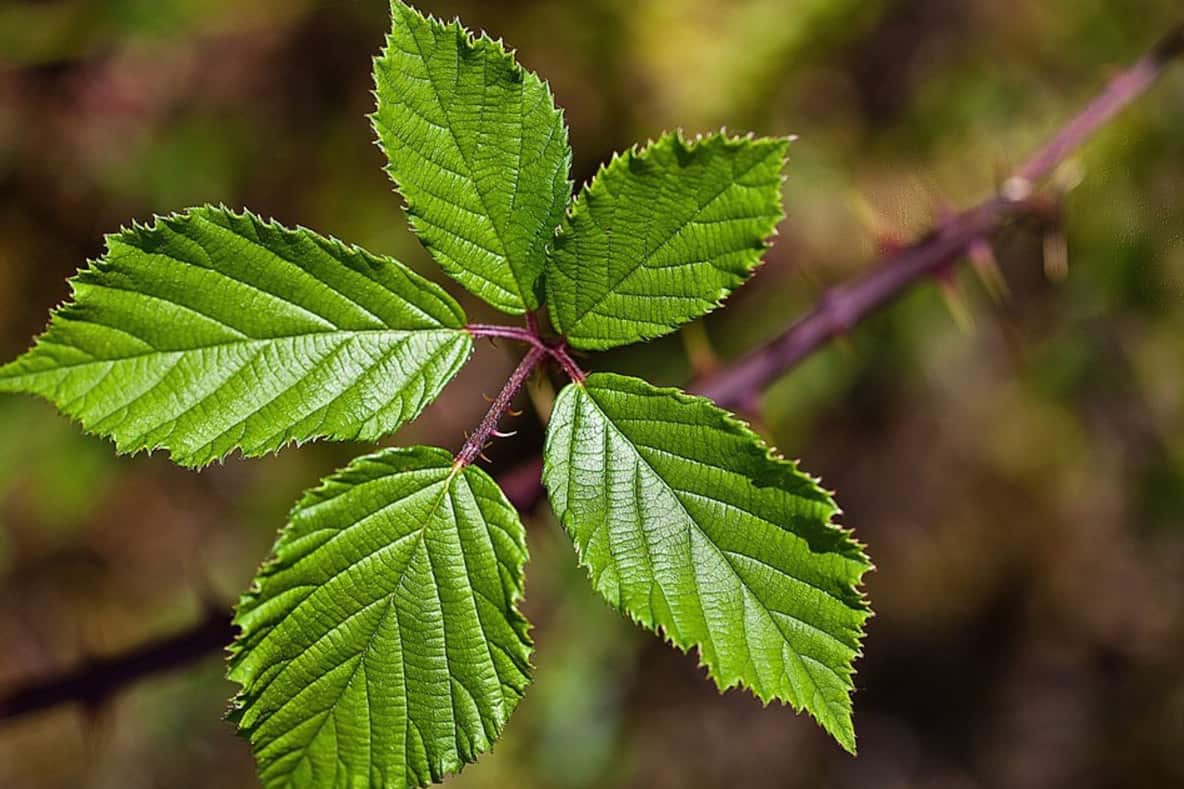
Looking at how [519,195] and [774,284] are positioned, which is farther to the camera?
[774,284]

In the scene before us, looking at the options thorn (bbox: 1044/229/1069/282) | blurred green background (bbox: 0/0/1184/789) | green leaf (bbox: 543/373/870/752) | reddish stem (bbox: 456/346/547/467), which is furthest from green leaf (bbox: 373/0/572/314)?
blurred green background (bbox: 0/0/1184/789)

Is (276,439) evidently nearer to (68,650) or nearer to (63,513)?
(63,513)

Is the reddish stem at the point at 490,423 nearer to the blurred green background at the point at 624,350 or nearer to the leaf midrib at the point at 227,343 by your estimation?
→ the leaf midrib at the point at 227,343

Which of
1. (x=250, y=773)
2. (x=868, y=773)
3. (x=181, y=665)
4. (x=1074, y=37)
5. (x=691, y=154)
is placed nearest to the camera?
(x=691, y=154)

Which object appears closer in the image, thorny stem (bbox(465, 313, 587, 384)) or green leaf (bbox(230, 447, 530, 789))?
green leaf (bbox(230, 447, 530, 789))

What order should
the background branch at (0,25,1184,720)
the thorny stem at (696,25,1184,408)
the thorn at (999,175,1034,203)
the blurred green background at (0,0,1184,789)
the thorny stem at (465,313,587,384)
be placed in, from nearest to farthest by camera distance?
the thorny stem at (465,313,587,384)
the background branch at (0,25,1184,720)
the thorny stem at (696,25,1184,408)
the thorn at (999,175,1034,203)
the blurred green background at (0,0,1184,789)

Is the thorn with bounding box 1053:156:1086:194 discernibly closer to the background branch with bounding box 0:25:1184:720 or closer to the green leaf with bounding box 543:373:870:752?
the background branch with bounding box 0:25:1184:720

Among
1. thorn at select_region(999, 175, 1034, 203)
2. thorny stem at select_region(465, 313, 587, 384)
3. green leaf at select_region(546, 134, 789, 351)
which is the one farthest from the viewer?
thorn at select_region(999, 175, 1034, 203)

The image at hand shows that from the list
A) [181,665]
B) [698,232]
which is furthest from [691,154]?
[181,665]
